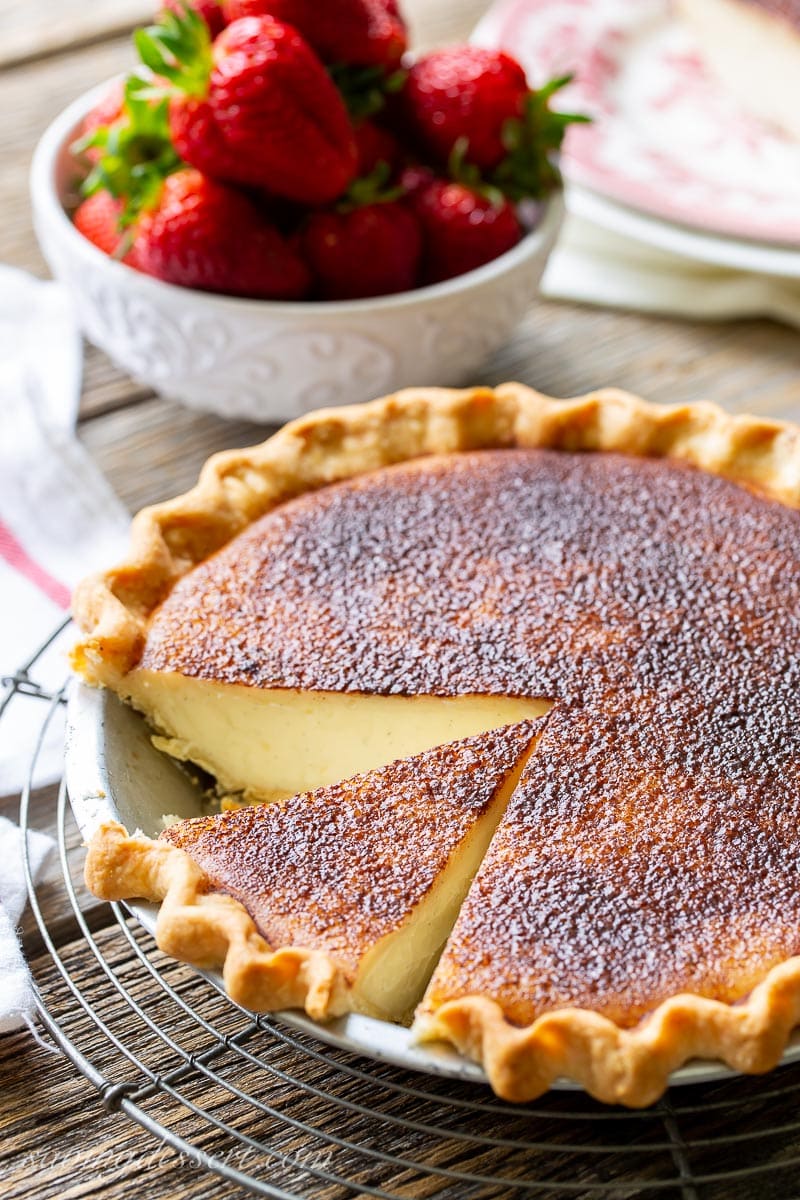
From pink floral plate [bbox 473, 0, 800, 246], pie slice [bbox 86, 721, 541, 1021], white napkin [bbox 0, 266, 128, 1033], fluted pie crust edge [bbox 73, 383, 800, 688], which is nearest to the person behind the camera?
pie slice [bbox 86, 721, 541, 1021]

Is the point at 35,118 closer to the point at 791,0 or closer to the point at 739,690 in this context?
the point at 791,0

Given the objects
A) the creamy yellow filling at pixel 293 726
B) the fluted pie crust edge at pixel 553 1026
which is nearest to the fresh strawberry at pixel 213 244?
the creamy yellow filling at pixel 293 726

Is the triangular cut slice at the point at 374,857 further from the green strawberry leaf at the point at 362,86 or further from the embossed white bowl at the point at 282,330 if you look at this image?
the green strawberry leaf at the point at 362,86

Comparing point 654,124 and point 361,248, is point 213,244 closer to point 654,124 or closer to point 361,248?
point 361,248

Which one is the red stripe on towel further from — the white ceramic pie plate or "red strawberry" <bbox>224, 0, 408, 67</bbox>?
"red strawberry" <bbox>224, 0, 408, 67</bbox>

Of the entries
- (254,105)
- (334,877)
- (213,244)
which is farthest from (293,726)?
(254,105)

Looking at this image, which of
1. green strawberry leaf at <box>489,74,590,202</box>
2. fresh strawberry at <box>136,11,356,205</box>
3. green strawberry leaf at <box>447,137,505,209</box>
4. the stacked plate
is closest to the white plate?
the stacked plate
